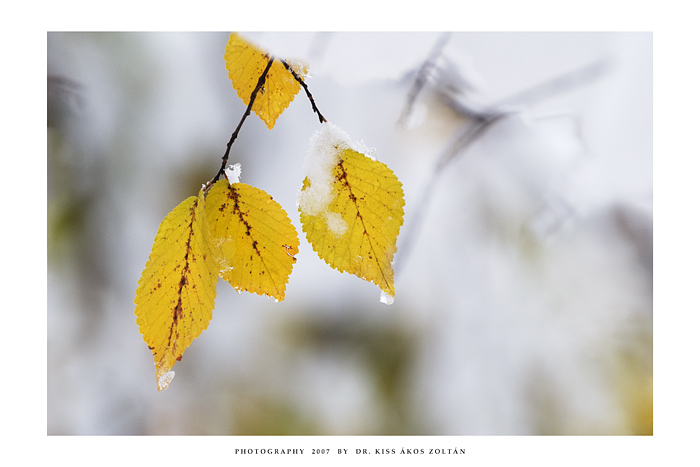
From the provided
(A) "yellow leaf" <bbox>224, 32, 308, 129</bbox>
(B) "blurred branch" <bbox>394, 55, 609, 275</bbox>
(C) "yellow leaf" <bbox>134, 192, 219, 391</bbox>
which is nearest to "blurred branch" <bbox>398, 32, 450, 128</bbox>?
(B) "blurred branch" <bbox>394, 55, 609, 275</bbox>

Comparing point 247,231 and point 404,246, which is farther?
point 404,246

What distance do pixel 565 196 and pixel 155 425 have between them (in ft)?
2.05

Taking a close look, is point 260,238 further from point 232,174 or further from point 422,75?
point 422,75

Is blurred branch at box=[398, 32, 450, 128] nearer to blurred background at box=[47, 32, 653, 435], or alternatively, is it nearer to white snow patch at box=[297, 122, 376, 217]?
blurred background at box=[47, 32, 653, 435]

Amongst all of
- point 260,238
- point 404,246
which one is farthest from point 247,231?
point 404,246

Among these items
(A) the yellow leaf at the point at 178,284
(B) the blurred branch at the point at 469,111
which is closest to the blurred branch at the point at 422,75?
(B) the blurred branch at the point at 469,111

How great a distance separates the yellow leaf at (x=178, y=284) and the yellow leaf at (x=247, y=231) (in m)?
0.02

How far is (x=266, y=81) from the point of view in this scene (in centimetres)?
23

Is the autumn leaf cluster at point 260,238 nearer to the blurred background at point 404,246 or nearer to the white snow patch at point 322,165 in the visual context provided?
the white snow patch at point 322,165

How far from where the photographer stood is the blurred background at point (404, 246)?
52cm

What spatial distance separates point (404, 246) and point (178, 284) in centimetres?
42

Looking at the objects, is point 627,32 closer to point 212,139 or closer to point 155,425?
point 212,139

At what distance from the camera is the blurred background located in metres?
0.52

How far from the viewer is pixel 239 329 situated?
1.95ft
